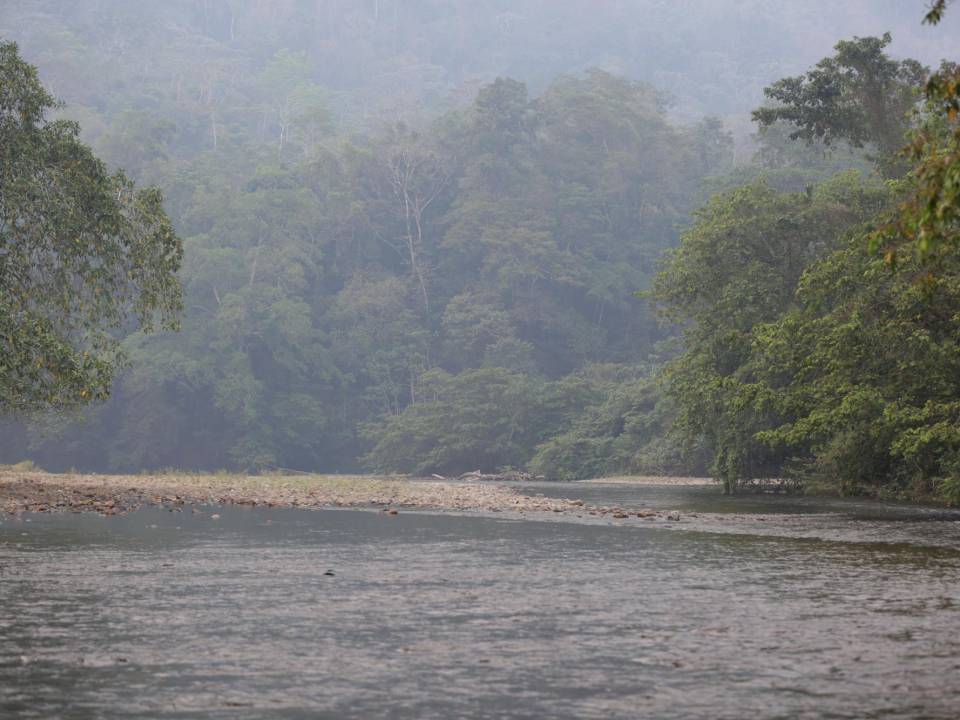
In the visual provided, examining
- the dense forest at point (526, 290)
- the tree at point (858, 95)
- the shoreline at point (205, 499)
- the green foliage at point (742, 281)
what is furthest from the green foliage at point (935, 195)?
the tree at point (858, 95)

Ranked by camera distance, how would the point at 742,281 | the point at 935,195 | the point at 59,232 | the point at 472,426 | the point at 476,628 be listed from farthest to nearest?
the point at 472,426 < the point at 742,281 < the point at 59,232 < the point at 476,628 < the point at 935,195

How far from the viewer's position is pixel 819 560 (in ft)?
47.4

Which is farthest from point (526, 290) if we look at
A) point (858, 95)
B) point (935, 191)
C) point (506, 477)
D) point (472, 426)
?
point (935, 191)

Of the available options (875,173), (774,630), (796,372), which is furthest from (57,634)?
(875,173)

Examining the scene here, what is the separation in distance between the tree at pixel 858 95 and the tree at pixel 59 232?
23045 mm

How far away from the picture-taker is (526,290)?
328ft

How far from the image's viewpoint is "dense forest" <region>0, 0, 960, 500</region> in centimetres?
3144

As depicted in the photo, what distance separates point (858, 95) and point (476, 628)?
3830 cm

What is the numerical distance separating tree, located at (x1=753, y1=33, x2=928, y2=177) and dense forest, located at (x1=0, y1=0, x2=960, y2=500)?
12cm

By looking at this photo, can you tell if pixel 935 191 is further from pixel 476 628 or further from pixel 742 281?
pixel 742 281

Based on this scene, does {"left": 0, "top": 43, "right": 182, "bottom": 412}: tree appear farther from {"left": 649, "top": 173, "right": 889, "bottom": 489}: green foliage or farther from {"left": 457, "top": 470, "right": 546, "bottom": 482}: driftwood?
{"left": 457, "top": 470, "right": 546, "bottom": 482}: driftwood

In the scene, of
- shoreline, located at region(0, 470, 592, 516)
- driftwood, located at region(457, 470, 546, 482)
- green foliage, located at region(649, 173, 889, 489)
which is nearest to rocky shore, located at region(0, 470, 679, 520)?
shoreline, located at region(0, 470, 592, 516)

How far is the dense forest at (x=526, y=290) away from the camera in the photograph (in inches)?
1238

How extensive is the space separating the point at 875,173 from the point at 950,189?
36.8 meters
